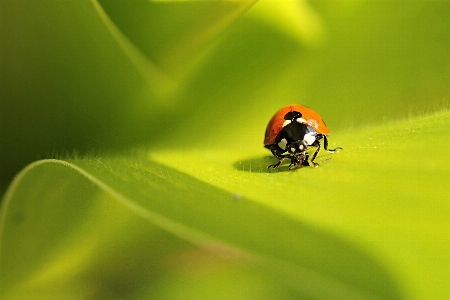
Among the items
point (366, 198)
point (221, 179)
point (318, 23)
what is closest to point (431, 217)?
point (366, 198)

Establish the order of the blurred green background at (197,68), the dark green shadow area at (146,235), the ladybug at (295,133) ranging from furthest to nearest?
the ladybug at (295,133), the blurred green background at (197,68), the dark green shadow area at (146,235)

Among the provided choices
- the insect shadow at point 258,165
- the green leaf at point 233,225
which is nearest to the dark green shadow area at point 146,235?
the green leaf at point 233,225

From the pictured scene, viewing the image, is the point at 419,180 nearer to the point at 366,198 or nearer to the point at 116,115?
the point at 366,198

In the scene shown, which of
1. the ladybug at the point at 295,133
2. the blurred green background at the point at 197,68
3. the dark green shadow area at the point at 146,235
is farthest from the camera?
the ladybug at the point at 295,133

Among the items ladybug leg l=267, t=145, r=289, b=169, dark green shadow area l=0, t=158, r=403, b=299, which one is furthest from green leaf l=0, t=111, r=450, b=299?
ladybug leg l=267, t=145, r=289, b=169

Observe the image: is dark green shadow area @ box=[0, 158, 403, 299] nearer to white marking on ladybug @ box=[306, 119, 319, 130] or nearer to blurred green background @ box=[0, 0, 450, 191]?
blurred green background @ box=[0, 0, 450, 191]

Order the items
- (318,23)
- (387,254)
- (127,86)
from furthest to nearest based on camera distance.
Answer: (318,23), (127,86), (387,254)

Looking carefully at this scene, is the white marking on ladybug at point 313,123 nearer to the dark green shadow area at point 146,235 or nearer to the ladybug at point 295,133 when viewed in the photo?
the ladybug at point 295,133

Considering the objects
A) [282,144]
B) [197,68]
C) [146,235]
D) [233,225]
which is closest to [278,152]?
[282,144]
